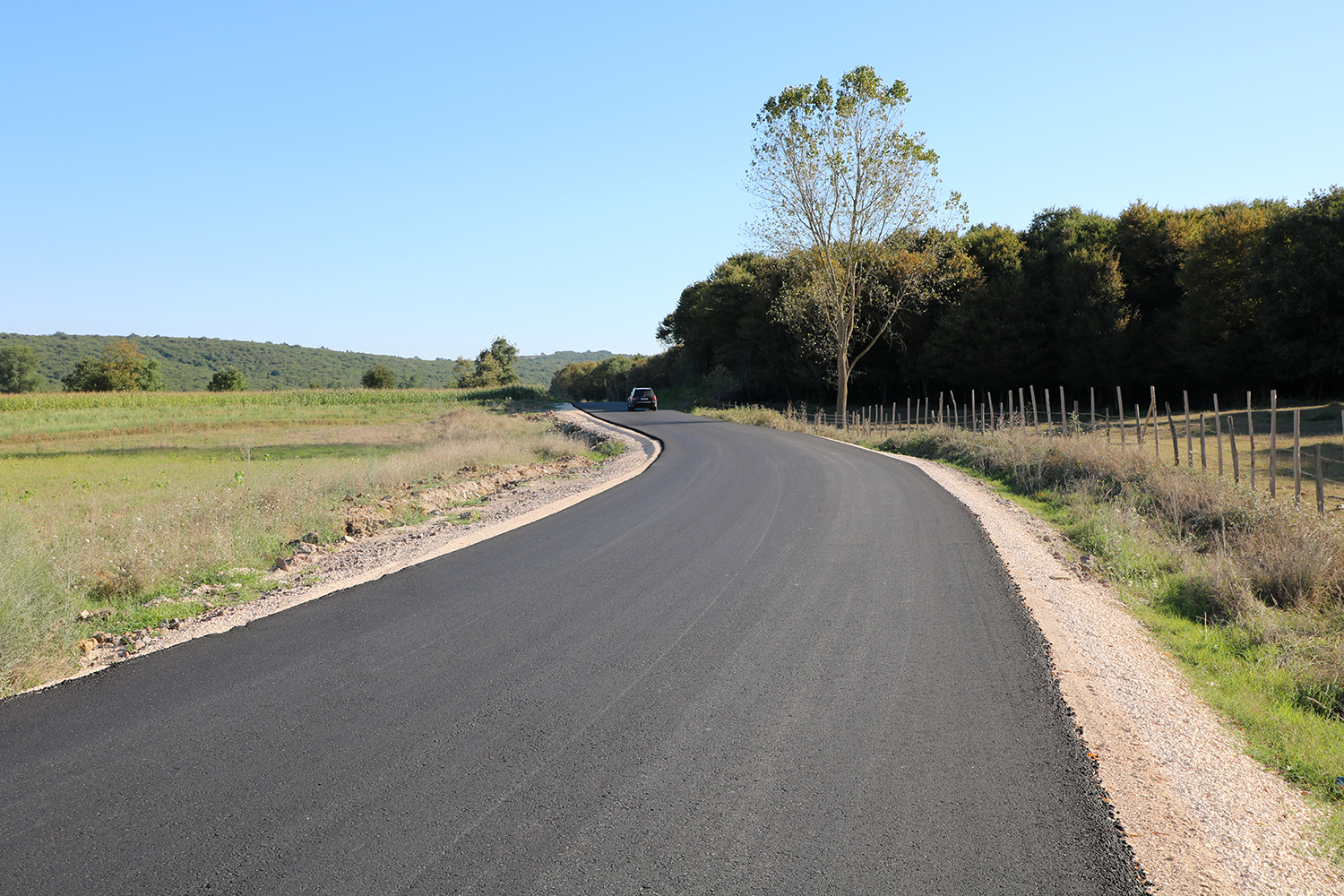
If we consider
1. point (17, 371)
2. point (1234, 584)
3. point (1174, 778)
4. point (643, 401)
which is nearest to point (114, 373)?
point (17, 371)

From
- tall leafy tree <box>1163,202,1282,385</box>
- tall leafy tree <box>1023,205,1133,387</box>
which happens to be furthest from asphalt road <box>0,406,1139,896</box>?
tall leafy tree <box>1023,205,1133,387</box>

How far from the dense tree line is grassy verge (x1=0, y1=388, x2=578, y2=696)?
24622mm

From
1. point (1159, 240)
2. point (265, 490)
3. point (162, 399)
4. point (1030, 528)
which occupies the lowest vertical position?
point (1030, 528)

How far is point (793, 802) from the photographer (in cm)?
365

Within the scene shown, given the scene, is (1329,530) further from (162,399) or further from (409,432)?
(162,399)

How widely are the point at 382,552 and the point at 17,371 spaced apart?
401ft

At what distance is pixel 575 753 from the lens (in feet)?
13.6

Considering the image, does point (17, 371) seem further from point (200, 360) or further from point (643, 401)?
point (643, 401)

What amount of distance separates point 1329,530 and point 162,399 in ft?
245

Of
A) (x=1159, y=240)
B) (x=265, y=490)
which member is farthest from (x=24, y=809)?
(x=1159, y=240)

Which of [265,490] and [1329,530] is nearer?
[1329,530]

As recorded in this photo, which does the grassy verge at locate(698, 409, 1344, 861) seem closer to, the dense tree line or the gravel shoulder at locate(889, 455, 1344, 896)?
the gravel shoulder at locate(889, 455, 1344, 896)

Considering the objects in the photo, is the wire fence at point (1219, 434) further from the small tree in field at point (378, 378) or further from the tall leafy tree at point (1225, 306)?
the small tree in field at point (378, 378)

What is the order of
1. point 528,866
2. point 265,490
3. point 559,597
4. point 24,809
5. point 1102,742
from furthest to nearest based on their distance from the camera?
1. point 265,490
2. point 559,597
3. point 1102,742
4. point 24,809
5. point 528,866
